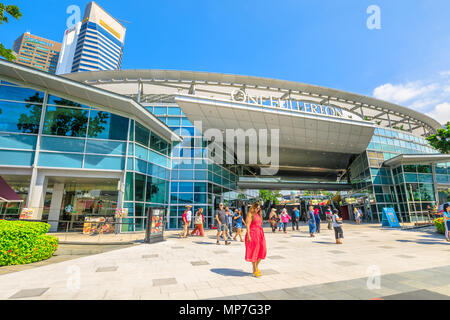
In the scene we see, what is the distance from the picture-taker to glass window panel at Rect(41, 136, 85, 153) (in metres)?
13.5

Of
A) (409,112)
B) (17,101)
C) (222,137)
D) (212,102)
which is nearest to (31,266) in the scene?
(17,101)

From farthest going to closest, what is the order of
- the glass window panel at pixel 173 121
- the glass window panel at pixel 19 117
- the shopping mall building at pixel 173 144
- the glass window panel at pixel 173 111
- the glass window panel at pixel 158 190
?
the glass window panel at pixel 173 111 → the glass window panel at pixel 173 121 → the glass window panel at pixel 158 190 → the shopping mall building at pixel 173 144 → the glass window panel at pixel 19 117

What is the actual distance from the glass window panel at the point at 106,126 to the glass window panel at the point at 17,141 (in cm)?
313

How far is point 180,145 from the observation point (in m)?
20.5

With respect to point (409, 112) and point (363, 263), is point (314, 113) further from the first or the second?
point (409, 112)

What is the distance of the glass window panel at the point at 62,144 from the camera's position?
13451 mm

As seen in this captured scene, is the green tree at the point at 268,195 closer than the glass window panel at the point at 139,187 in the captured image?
No

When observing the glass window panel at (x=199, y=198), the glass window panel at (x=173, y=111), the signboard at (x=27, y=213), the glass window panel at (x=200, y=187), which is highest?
the glass window panel at (x=173, y=111)

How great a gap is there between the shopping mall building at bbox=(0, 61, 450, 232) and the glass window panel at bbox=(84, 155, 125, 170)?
6 cm

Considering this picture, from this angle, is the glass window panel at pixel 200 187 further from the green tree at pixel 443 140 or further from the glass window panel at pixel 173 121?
the green tree at pixel 443 140

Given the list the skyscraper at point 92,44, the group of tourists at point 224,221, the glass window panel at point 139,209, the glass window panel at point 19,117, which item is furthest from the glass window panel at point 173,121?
the skyscraper at point 92,44

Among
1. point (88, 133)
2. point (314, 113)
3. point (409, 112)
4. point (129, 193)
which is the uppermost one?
point (409, 112)

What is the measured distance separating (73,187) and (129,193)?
6.36 metres

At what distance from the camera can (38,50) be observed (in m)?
152
